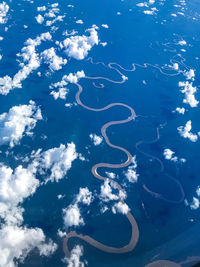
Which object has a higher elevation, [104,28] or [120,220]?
[104,28]

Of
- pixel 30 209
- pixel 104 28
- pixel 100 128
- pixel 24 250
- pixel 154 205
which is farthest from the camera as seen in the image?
pixel 104 28

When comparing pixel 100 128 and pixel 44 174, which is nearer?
pixel 44 174

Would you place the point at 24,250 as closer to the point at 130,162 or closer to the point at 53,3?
the point at 130,162

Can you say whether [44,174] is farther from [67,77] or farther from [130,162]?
[67,77]

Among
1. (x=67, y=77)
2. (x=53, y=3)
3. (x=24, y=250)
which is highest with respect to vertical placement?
(x=53, y=3)

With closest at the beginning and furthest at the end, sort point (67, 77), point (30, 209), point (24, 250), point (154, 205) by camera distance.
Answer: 1. point (24, 250)
2. point (30, 209)
3. point (154, 205)
4. point (67, 77)

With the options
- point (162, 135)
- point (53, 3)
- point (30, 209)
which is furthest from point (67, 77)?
point (53, 3)
